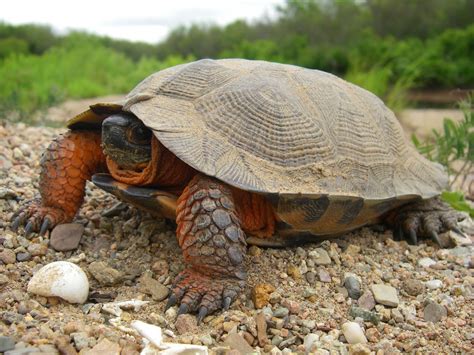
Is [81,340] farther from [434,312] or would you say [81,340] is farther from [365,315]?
[434,312]

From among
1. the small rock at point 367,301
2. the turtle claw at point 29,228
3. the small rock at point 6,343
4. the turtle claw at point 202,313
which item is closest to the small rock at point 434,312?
the small rock at point 367,301

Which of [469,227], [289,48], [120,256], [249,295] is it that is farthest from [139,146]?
[289,48]

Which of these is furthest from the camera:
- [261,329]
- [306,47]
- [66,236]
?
[306,47]

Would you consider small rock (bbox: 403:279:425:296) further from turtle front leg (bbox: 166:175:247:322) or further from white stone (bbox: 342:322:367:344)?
turtle front leg (bbox: 166:175:247:322)

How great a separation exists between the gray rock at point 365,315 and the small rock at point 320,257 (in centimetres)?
41

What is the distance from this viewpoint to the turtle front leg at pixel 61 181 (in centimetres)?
259

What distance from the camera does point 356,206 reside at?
2.53m

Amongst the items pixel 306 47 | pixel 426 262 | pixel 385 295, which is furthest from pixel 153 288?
pixel 306 47

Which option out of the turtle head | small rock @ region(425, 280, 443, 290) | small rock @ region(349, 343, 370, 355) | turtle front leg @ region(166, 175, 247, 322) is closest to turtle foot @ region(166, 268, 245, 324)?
turtle front leg @ region(166, 175, 247, 322)

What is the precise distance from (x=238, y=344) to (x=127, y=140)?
110 cm

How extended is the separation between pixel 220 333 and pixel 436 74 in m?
22.3

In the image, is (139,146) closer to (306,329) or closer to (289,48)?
(306,329)

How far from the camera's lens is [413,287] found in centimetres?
233

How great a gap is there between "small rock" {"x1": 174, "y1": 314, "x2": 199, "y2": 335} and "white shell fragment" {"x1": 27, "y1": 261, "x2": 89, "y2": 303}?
0.43m
